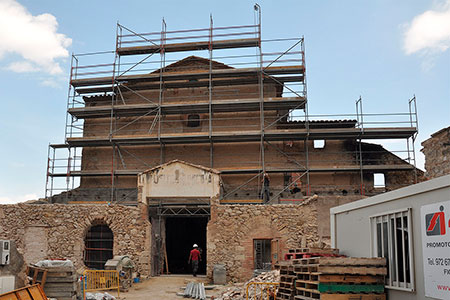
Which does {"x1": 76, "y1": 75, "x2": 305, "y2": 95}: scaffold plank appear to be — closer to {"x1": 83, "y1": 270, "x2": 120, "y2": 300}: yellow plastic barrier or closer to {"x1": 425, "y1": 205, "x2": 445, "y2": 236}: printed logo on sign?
{"x1": 83, "y1": 270, "x2": 120, "y2": 300}: yellow plastic barrier

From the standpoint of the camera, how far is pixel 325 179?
2856cm

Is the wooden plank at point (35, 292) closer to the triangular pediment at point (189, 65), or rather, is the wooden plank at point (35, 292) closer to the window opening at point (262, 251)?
the window opening at point (262, 251)

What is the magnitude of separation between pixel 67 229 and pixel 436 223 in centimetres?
1767

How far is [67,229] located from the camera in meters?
22.2

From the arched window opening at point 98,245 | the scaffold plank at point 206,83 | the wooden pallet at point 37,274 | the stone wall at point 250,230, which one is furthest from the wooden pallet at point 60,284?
the scaffold plank at point 206,83

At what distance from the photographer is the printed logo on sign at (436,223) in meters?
8.65

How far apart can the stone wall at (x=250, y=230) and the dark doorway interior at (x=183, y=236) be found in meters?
7.75

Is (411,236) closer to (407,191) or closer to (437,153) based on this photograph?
(407,191)

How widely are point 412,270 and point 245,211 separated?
12.4m

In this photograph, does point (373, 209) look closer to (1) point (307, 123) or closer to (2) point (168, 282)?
(2) point (168, 282)

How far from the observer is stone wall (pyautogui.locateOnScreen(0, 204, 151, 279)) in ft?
71.1

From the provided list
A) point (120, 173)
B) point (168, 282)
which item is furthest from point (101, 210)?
point (120, 173)

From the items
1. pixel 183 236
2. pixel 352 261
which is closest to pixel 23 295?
pixel 352 261

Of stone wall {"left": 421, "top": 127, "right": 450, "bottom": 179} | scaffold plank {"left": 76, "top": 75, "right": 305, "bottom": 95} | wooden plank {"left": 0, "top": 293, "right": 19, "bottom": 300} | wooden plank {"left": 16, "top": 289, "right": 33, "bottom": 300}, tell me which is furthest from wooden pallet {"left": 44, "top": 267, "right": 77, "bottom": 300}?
scaffold plank {"left": 76, "top": 75, "right": 305, "bottom": 95}
